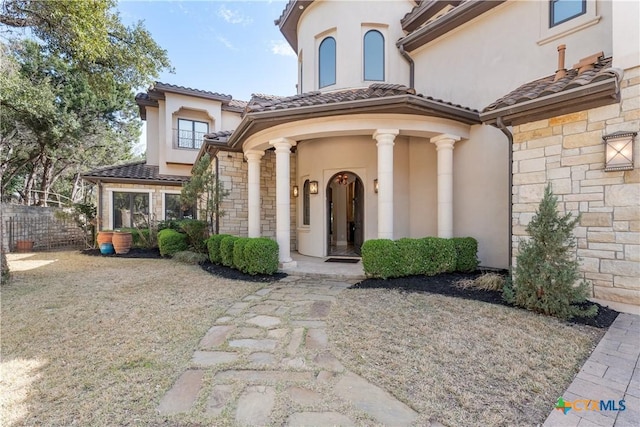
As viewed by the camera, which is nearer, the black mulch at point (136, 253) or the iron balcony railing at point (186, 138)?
the black mulch at point (136, 253)

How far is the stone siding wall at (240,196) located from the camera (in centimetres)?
930

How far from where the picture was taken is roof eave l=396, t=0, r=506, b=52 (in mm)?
6965

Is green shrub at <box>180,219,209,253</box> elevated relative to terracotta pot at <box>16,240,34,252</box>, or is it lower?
elevated

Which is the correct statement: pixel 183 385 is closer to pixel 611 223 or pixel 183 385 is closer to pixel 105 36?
pixel 611 223

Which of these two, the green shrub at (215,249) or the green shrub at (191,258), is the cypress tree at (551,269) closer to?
the green shrub at (215,249)

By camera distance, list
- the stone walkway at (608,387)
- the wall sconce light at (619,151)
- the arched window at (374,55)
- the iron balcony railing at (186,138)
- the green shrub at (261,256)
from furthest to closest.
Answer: the iron balcony railing at (186,138)
the arched window at (374,55)
the green shrub at (261,256)
the wall sconce light at (619,151)
the stone walkway at (608,387)

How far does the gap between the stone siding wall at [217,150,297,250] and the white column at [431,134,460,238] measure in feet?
15.7

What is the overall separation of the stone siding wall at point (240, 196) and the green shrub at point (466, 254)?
529cm

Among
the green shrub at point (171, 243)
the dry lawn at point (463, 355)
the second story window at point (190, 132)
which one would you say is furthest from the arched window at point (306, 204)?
the second story window at point (190, 132)

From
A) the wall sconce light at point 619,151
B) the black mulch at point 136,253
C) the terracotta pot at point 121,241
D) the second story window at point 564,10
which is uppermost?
the second story window at point 564,10

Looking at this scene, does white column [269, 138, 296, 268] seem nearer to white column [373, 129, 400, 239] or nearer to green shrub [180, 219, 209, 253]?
white column [373, 129, 400, 239]

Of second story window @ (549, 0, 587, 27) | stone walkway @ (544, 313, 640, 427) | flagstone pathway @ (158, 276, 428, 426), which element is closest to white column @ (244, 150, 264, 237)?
flagstone pathway @ (158, 276, 428, 426)

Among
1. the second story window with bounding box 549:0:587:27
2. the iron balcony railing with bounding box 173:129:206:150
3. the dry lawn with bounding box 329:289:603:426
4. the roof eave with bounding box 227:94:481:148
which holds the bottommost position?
the dry lawn with bounding box 329:289:603:426

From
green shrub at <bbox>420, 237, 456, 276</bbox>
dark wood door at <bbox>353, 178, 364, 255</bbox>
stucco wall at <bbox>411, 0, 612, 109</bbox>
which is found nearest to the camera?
stucco wall at <bbox>411, 0, 612, 109</bbox>
